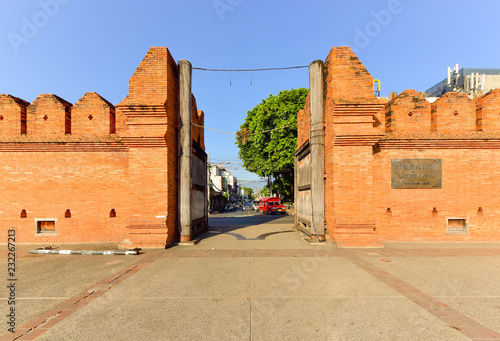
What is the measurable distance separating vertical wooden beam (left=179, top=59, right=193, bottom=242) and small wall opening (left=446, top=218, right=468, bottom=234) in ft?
33.8

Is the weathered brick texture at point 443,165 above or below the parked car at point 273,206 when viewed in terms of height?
above

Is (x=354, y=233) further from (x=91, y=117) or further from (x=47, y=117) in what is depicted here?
(x=47, y=117)

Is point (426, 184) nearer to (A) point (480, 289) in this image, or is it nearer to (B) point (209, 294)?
(A) point (480, 289)

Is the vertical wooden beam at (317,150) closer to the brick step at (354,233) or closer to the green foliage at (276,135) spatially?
the brick step at (354,233)

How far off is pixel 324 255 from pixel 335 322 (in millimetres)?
3803

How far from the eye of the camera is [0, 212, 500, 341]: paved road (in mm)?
3350

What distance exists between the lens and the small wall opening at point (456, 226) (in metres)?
9.03

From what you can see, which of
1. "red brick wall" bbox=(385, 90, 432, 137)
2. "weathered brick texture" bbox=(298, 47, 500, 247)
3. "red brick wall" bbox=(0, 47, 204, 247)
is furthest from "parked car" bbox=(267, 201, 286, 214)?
"red brick wall" bbox=(0, 47, 204, 247)

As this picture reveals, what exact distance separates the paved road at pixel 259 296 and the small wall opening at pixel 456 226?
1.64 metres

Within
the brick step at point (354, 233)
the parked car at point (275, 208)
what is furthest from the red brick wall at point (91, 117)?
the parked car at point (275, 208)

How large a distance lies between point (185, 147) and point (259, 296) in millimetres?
6575

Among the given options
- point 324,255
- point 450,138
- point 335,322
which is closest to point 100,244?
point 324,255

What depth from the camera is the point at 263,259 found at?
679 centimetres

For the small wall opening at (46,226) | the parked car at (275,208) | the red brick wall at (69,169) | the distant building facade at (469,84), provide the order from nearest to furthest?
the red brick wall at (69,169) < the small wall opening at (46,226) < the distant building facade at (469,84) < the parked car at (275,208)
